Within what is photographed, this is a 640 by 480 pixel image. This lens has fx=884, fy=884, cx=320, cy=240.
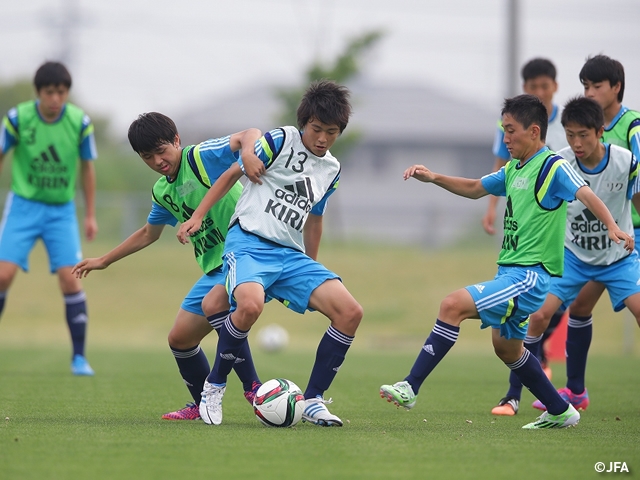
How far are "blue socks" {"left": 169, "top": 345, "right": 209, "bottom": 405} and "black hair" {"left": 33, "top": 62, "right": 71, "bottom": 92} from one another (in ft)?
11.4

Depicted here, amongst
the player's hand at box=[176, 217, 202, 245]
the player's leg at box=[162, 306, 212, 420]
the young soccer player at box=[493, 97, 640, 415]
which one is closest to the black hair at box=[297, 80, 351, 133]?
the player's hand at box=[176, 217, 202, 245]

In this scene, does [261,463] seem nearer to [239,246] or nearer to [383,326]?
[239,246]

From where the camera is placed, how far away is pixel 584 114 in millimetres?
5676

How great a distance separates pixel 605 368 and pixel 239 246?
6.62m

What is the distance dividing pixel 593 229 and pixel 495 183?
110 centimetres

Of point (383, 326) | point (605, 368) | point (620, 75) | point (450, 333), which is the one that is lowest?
point (383, 326)

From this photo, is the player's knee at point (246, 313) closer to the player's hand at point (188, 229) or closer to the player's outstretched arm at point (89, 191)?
the player's hand at point (188, 229)

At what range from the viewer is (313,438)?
4.64 metres

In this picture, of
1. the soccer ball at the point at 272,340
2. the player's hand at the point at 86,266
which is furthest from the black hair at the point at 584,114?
the soccer ball at the point at 272,340

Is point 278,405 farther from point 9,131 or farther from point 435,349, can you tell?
point 9,131

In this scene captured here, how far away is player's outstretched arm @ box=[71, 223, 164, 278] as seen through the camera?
5.64 meters

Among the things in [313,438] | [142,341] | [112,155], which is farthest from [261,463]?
[112,155]

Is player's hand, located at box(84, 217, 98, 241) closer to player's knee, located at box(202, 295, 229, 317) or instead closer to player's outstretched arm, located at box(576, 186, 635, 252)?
player's knee, located at box(202, 295, 229, 317)

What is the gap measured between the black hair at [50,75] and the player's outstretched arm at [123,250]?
289 centimetres
